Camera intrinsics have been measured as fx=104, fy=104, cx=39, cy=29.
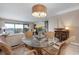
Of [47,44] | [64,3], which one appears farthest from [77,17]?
[47,44]

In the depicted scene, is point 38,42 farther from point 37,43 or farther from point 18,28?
point 18,28

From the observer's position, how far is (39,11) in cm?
168

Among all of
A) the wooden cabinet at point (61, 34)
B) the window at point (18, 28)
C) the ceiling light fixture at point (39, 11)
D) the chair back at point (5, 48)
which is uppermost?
the ceiling light fixture at point (39, 11)

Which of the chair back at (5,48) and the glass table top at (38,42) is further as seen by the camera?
the glass table top at (38,42)

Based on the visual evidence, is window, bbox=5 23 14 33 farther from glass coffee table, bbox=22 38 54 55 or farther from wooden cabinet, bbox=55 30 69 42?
wooden cabinet, bbox=55 30 69 42

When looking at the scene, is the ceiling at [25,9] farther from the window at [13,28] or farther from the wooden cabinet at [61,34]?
the wooden cabinet at [61,34]

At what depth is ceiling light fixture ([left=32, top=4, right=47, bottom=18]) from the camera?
5.52ft

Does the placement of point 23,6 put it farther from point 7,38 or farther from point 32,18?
point 7,38

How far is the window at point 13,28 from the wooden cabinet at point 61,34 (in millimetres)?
615

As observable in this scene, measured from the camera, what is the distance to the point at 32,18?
5.79 ft

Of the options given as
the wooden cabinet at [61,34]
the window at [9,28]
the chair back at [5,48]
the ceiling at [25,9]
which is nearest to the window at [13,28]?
the window at [9,28]

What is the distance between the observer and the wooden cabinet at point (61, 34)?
174 cm

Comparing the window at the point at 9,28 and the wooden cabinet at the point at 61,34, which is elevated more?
the window at the point at 9,28

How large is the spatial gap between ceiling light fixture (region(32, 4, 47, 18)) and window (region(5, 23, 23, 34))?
0.33m
